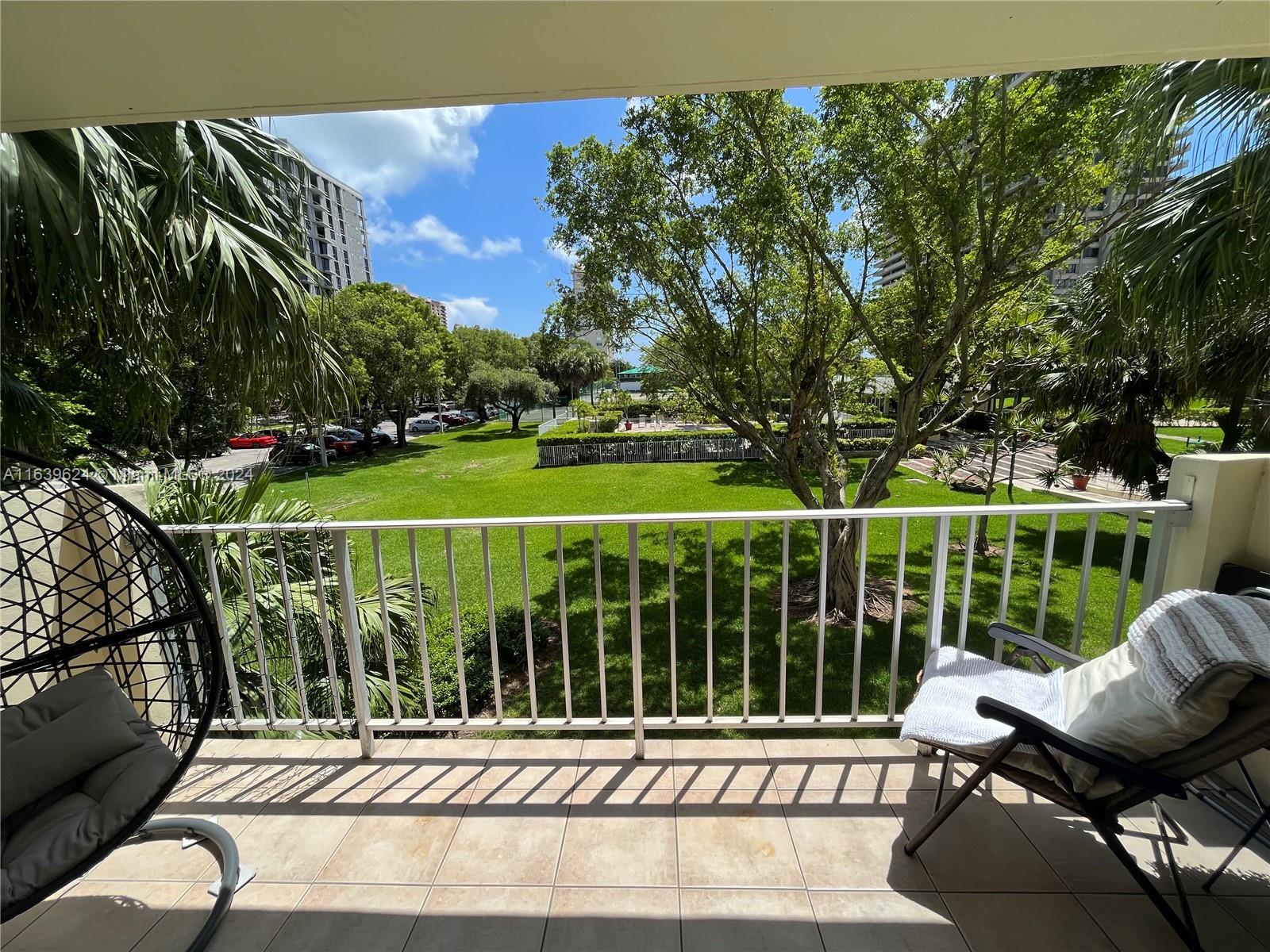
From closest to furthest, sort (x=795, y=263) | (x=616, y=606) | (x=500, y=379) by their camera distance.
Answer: (x=795, y=263) < (x=616, y=606) < (x=500, y=379)

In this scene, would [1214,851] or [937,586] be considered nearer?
[1214,851]

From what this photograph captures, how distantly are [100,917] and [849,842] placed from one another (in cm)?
206

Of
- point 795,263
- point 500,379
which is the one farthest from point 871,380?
point 500,379

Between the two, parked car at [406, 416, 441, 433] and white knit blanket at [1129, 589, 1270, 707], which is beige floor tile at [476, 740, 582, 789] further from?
parked car at [406, 416, 441, 433]

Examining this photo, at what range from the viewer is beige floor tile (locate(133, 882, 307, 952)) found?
1.37m

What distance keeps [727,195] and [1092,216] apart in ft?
9.56

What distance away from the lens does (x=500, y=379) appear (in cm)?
2383

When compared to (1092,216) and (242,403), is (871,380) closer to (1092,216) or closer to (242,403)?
(1092,216)

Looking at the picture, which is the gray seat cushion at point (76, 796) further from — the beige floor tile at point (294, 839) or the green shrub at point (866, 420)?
the green shrub at point (866, 420)

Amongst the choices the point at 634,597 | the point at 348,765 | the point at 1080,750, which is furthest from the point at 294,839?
the point at 1080,750

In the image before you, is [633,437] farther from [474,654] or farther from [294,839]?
[294,839]

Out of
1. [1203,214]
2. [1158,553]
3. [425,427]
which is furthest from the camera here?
[425,427]

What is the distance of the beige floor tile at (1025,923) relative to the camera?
1.31 meters

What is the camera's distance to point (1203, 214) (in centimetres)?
227
